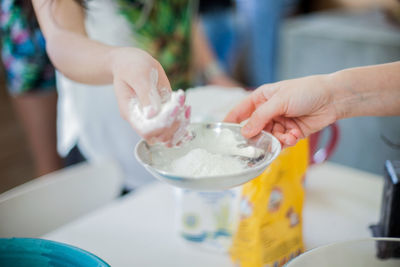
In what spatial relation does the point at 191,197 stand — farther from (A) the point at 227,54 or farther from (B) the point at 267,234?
(A) the point at 227,54

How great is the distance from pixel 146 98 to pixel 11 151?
243 centimetres

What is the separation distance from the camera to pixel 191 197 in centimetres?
70

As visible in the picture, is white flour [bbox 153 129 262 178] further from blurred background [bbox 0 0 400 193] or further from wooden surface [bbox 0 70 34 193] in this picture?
wooden surface [bbox 0 70 34 193]

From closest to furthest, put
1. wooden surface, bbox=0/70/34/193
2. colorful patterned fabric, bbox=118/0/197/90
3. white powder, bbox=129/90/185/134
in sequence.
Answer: white powder, bbox=129/90/185/134, colorful patterned fabric, bbox=118/0/197/90, wooden surface, bbox=0/70/34/193

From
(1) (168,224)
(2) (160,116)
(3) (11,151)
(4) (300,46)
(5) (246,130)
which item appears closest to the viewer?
(2) (160,116)

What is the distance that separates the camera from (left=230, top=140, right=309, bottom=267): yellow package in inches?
23.3

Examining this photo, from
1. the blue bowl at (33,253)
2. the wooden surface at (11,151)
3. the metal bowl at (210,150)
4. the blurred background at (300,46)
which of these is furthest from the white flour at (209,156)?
the wooden surface at (11,151)

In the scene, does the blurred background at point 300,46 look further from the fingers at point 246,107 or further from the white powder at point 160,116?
the white powder at point 160,116

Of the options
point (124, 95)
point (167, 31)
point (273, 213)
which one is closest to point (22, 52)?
point (167, 31)

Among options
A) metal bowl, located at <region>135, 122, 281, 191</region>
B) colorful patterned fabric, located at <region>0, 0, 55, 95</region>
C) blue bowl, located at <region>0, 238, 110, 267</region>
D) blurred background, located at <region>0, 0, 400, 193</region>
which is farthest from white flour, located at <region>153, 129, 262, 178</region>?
blurred background, located at <region>0, 0, 400, 193</region>

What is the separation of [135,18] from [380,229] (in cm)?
63

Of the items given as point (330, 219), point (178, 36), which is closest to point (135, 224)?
point (330, 219)

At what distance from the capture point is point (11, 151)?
2.59 m

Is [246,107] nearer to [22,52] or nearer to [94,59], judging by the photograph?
[94,59]
